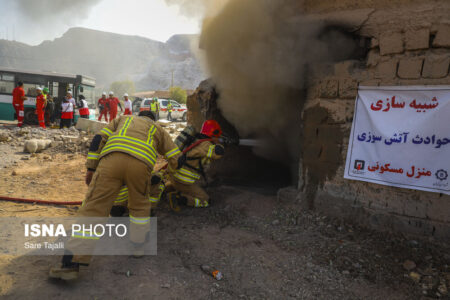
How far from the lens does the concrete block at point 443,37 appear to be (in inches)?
120

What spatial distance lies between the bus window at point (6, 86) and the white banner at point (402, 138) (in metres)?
14.5

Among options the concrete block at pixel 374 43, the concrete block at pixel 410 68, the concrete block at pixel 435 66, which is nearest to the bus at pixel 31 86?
the concrete block at pixel 374 43

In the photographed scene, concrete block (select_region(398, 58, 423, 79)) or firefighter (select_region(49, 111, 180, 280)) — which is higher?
concrete block (select_region(398, 58, 423, 79))

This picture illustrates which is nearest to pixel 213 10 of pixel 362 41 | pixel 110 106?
pixel 362 41

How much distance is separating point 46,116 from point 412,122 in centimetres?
1386

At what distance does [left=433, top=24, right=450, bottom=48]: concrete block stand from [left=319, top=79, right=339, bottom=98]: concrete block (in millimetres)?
1089

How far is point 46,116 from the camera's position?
42.1 feet

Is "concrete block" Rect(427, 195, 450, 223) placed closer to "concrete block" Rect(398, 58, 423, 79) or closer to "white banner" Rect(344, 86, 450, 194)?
"white banner" Rect(344, 86, 450, 194)

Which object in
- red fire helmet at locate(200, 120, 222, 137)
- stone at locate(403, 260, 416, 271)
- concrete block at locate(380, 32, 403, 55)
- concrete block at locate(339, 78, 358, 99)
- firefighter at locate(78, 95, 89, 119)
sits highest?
concrete block at locate(380, 32, 403, 55)

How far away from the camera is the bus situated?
12734 mm

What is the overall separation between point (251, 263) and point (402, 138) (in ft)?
7.23

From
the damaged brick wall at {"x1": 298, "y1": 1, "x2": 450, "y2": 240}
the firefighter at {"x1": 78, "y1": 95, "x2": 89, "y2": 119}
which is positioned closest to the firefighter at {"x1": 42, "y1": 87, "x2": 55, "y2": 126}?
the firefighter at {"x1": 78, "y1": 95, "x2": 89, "y2": 119}

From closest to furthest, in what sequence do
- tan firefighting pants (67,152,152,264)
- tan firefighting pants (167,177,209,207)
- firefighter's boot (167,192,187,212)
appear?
tan firefighting pants (67,152,152,264), firefighter's boot (167,192,187,212), tan firefighting pants (167,177,209,207)

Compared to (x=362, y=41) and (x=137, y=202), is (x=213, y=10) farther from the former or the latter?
(x=137, y=202)
